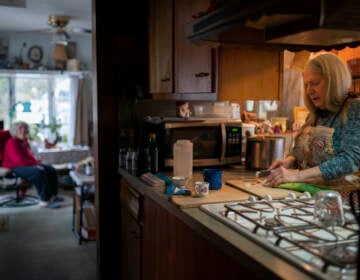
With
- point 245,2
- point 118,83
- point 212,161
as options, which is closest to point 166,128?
point 212,161

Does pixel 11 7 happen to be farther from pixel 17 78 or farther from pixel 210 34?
pixel 210 34

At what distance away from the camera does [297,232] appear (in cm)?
132

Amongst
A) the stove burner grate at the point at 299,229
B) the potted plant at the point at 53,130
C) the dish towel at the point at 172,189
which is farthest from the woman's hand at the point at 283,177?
the potted plant at the point at 53,130

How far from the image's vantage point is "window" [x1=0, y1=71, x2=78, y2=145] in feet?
22.9

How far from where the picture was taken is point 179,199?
188cm

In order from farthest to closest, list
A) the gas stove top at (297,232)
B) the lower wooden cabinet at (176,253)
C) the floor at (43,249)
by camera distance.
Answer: the floor at (43,249)
the lower wooden cabinet at (176,253)
the gas stove top at (297,232)

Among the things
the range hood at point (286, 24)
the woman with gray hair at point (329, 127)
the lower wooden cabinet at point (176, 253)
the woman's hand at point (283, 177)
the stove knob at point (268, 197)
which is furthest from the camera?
the woman's hand at point (283, 177)

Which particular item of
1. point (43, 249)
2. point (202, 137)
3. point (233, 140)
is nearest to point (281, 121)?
point (233, 140)

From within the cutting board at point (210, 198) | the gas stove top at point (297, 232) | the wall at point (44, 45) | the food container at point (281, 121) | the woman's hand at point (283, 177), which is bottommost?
the cutting board at point (210, 198)

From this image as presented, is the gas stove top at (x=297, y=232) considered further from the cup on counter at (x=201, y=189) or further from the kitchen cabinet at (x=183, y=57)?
the kitchen cabinet at (x=183, y=57)

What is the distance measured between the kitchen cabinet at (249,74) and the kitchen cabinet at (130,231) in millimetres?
805

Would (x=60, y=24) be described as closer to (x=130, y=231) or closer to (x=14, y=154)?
(x=14, y=154)

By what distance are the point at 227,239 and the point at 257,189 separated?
726 mm

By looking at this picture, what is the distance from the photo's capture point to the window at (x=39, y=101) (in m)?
6.97
